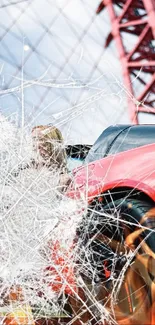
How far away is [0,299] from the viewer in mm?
1684

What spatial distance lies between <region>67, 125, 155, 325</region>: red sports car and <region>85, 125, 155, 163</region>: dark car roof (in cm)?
31

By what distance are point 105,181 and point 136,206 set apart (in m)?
0.28

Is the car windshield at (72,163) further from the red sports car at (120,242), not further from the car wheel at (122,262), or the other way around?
the car wheel at (122,262)

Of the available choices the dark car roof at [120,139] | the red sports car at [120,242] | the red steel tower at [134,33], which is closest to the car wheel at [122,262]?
the red sports car at [120,242]

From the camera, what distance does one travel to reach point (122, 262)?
192 cm

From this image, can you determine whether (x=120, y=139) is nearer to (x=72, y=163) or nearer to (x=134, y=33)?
(x=72, y=163)

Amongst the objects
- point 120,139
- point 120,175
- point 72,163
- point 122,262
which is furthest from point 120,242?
point 120,139

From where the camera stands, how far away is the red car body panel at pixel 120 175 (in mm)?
2045

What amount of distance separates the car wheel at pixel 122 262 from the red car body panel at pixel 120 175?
95 millimetres

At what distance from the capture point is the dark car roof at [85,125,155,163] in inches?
102

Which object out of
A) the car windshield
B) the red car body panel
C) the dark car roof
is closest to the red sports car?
the red car body panel

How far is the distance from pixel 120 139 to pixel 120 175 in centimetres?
55

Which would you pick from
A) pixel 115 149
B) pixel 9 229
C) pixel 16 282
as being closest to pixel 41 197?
pixel 9 229

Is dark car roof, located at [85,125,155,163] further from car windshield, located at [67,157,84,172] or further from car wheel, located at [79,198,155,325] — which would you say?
car wheel, located at [79,198,155,325]
